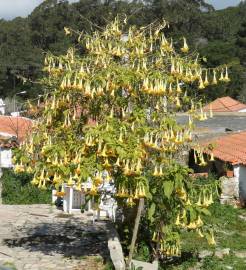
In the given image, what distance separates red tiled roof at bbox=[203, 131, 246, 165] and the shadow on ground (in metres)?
4.69

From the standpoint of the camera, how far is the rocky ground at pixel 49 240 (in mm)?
10781

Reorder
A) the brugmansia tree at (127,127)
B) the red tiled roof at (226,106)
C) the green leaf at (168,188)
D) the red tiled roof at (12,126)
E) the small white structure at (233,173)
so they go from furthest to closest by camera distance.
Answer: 1. the red tiled roof at (226,106)
2. the red tiled roof at (12,126)
3. the small white structure at (233,173)
4. the green leaf at (168,188)
5. the brugmansia tree at (127,127)

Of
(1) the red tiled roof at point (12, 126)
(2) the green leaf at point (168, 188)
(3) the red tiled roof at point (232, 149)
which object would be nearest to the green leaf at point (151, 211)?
(2) the green leaf at point (168, 188)

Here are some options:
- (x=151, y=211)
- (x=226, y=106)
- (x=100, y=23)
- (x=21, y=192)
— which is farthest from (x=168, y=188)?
(x=100, y=23)

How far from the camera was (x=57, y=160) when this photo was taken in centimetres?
811

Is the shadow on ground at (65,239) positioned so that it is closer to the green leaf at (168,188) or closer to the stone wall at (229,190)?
the green leaf at (168,188)

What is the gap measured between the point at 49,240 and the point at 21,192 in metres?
6.05

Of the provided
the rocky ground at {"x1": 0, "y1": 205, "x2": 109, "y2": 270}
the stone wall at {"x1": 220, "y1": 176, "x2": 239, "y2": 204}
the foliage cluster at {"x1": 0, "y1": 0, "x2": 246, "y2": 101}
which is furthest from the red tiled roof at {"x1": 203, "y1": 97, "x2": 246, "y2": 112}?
the rocky ground at {"x1": 0, "y1": 205, "x2": 109, "y2": 270}

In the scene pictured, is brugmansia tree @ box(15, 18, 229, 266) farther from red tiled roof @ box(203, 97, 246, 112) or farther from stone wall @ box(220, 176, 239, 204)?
red tiled roof @ box(203, 97, 246, 112)

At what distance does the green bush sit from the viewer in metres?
18.0

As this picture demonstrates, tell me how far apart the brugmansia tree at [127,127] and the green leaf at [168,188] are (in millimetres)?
15

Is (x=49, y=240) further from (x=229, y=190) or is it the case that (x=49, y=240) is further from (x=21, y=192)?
(x=229, y=190)

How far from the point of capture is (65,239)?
41.7 feet

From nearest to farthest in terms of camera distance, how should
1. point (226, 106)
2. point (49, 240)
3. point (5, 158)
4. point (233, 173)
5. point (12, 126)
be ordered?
1. point (49, 240)
2. point (233, 173)
3. point (5, 158)
4. point (12, 126)
5. point (226, 106)
